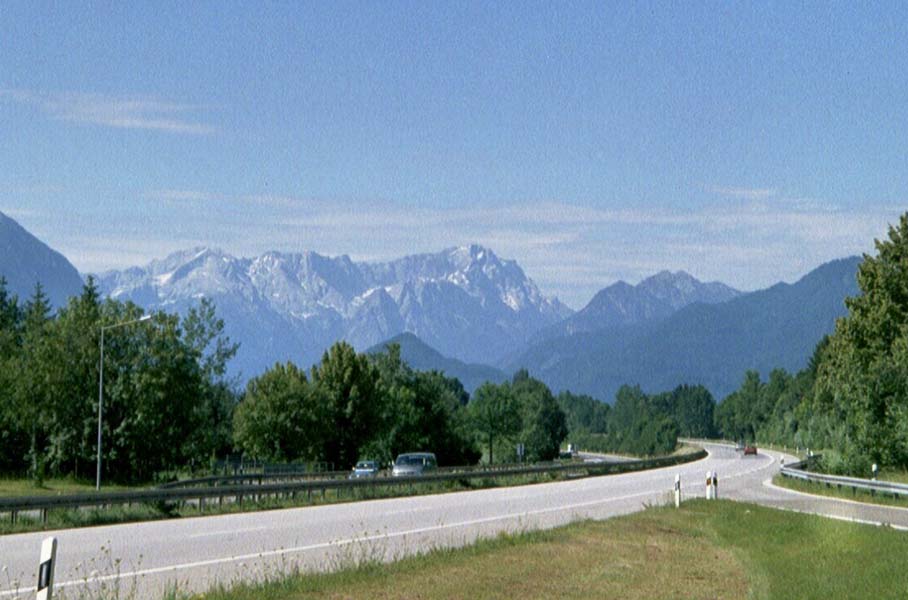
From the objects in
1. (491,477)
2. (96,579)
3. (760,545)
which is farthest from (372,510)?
(491,477)

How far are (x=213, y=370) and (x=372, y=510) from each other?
6995 cm

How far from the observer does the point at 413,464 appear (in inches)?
2484

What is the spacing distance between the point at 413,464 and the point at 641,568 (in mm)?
44461

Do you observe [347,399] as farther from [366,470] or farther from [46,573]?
[46,573]

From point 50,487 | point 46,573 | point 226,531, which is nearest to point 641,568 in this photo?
point 226,531

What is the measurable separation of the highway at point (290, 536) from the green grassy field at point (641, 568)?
121 centimetres

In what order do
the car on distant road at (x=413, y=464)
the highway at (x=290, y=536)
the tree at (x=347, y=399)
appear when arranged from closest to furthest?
1. the highway at (x=290, y=536)
2. the car on distant road at (x=413, y=464)
3. the tree at (x=347, y=399)

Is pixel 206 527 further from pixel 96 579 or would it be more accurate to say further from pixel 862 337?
pixel 862 337

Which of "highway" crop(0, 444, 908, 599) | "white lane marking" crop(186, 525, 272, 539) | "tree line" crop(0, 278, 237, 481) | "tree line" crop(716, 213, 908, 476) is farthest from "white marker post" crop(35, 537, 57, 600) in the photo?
"tree line" crop(0, 278, 237, 481)

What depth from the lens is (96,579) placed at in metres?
16.0

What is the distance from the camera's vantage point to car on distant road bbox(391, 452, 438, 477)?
201 ft

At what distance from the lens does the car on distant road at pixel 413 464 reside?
61.3m

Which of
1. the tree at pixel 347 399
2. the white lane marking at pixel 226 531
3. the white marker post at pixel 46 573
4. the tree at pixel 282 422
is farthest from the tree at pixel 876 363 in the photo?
the white marker post at pixel 46 573

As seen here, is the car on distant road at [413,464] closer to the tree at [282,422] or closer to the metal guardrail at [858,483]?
the metal guardrail at [858,483]
